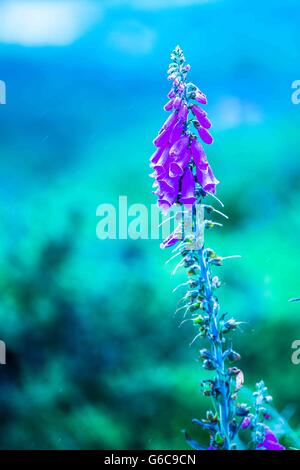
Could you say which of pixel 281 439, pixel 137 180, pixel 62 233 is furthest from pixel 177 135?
pixel 281 439

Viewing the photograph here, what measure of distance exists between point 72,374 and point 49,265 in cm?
43

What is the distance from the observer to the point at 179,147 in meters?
1.49

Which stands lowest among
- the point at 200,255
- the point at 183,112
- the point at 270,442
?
the point at 270,442

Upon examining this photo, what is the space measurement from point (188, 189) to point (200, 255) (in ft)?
0.57

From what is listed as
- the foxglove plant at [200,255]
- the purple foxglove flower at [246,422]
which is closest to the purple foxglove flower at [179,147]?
the foxglove plant at [200,255]

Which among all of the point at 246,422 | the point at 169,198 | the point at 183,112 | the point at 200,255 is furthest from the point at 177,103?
the point at 246,422

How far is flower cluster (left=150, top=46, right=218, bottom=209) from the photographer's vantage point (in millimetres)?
1479

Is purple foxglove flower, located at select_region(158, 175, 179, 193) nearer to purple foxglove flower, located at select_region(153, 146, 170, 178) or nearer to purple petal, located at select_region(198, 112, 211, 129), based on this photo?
purple foxglove flower, located at select_region(153, 146, 170, 178)

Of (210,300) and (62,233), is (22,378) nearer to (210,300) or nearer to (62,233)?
(62,233)

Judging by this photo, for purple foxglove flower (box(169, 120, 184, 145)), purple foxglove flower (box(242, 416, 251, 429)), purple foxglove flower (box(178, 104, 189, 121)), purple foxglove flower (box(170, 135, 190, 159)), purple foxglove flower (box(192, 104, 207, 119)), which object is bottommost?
Answer: purple foxglove flower (box(242, 416, 251, 429))

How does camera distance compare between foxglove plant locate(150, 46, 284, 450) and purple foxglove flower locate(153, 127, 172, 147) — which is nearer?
foxglove plant locate(150, 46, 284, 450)

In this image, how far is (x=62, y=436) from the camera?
223 centimetres

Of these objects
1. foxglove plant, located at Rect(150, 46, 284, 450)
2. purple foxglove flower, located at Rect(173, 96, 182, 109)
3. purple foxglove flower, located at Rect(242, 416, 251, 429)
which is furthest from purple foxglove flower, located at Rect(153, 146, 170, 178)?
purple foxglove flower, located at Rect(242, 416, 251, 429)

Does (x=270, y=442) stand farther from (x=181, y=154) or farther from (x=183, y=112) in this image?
(x=183, y=112)
